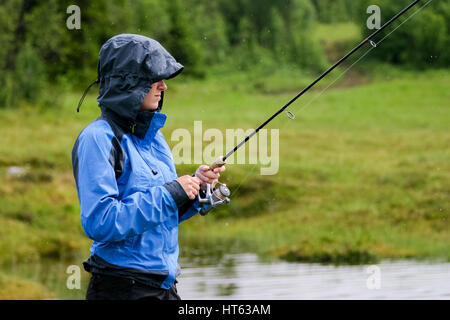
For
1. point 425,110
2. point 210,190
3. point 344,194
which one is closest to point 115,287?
point 210,190

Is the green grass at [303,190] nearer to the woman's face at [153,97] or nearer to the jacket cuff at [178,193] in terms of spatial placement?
the woman's face at [153,97]

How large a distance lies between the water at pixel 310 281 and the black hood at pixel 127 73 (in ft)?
26.2

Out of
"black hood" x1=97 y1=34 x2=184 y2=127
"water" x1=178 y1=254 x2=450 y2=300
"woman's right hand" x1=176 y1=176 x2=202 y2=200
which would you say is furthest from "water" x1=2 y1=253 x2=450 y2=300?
"black hood" x1=97 y1=34 x2=184 y2=127

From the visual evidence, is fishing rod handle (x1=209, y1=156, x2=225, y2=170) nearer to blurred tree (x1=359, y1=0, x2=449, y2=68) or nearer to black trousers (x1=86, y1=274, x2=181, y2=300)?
black trousers (x1=86, y1=274, x2=181, y2=300)

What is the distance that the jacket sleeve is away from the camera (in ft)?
10.8

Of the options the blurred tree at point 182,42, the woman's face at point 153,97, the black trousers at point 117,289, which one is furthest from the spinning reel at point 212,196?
the blurred tree at point 182,42

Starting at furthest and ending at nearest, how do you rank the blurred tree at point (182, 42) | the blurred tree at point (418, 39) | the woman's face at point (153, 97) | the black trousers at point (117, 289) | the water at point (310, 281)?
the blurred tree at point (182, 42), the blurred tree at point (418, 39), the water at point (310, 281), the woman's face at point (153, 97), the black trousers at point (117, 289)

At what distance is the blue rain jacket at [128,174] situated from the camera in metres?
3.32

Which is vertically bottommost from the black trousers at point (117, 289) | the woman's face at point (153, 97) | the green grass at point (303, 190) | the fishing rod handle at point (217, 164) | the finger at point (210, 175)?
the black trousers at point (117, 289)

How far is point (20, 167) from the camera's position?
841 inches

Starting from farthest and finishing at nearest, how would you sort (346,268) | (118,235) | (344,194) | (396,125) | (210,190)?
(396,125) → (344,194) → (346,268) → (210,190) → (118,235)

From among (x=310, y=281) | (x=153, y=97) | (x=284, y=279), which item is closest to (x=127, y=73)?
(x=153, y=97)
